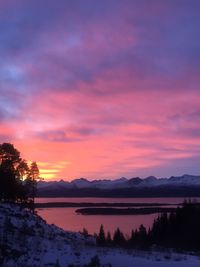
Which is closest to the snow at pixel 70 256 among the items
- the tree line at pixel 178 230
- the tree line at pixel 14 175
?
the tree line at pixel 14 175

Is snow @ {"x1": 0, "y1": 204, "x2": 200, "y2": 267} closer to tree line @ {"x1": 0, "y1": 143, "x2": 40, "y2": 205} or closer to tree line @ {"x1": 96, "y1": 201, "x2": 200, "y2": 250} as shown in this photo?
tree line @ {"x1": 0, "y1": 143, "x2": 40, "y2": 205}

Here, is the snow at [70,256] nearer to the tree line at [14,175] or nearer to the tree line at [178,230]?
the tree line at [14,175]

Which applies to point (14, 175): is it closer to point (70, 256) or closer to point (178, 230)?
point (178, 230)

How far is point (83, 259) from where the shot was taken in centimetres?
2964

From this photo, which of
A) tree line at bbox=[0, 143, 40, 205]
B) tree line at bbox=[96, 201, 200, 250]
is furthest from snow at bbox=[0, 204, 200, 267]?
tree line at bbox=[96, 201, 200, 250]

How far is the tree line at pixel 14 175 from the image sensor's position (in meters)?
79.2

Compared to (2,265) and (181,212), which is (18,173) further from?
(2,265)

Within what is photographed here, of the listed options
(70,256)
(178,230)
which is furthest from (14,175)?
(70,256)

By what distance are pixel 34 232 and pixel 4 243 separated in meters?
8.88

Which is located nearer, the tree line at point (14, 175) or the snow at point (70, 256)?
the snow at point (70, 256)

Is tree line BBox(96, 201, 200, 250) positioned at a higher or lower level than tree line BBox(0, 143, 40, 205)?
lower

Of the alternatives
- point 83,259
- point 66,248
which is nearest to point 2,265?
point 83,259

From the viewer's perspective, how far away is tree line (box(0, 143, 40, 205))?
79.2 meters

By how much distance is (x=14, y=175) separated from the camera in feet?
271
